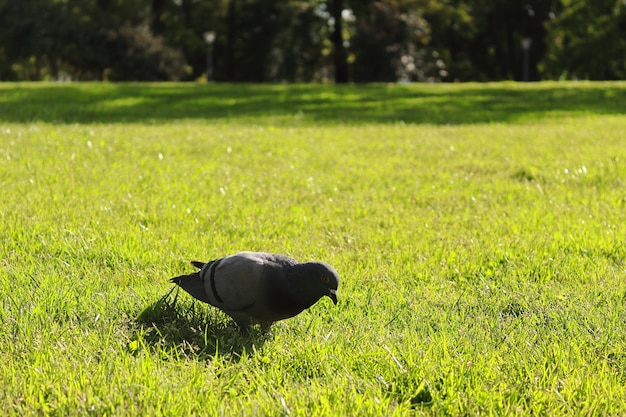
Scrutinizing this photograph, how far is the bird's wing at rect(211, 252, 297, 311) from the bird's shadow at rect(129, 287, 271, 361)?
20cm

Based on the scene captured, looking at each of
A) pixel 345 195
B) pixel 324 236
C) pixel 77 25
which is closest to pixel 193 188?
pixel 345 195

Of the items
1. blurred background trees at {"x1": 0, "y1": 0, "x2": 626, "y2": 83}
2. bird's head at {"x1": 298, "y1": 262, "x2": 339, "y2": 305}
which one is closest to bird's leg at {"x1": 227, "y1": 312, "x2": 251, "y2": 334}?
bird's head at {"x1": 298, "y1": 262, "x2": 339, "y2": 305}

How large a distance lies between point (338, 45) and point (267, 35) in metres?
6.29

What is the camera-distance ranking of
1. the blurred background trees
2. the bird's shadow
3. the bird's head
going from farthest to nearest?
the blurred background trees
the bird's shadow
the bird's head

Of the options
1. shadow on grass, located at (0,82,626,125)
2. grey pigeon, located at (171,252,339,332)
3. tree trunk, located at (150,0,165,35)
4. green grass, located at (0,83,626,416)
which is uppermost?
tree trunk, located at (150,0,165,35)

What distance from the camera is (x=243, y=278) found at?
338 cm

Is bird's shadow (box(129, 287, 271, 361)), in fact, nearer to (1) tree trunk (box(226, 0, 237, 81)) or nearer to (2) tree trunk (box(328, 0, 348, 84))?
(2) tree trunk (box(328, 0, 348, 84))

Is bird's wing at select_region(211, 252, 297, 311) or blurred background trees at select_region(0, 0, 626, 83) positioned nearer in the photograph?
bird's wing at select_region(211, 252, 297, 311)

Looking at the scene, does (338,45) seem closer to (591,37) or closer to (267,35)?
(267,35)

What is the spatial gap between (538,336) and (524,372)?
47 cm

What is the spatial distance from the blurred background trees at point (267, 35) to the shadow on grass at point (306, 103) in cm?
1132

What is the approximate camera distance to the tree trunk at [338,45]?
1550 inches

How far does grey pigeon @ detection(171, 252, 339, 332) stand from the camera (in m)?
3.29

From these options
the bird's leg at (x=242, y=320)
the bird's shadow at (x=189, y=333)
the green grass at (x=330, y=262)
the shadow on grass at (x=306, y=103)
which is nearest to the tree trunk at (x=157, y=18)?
the shadow on grass at (x=306, y=103)
